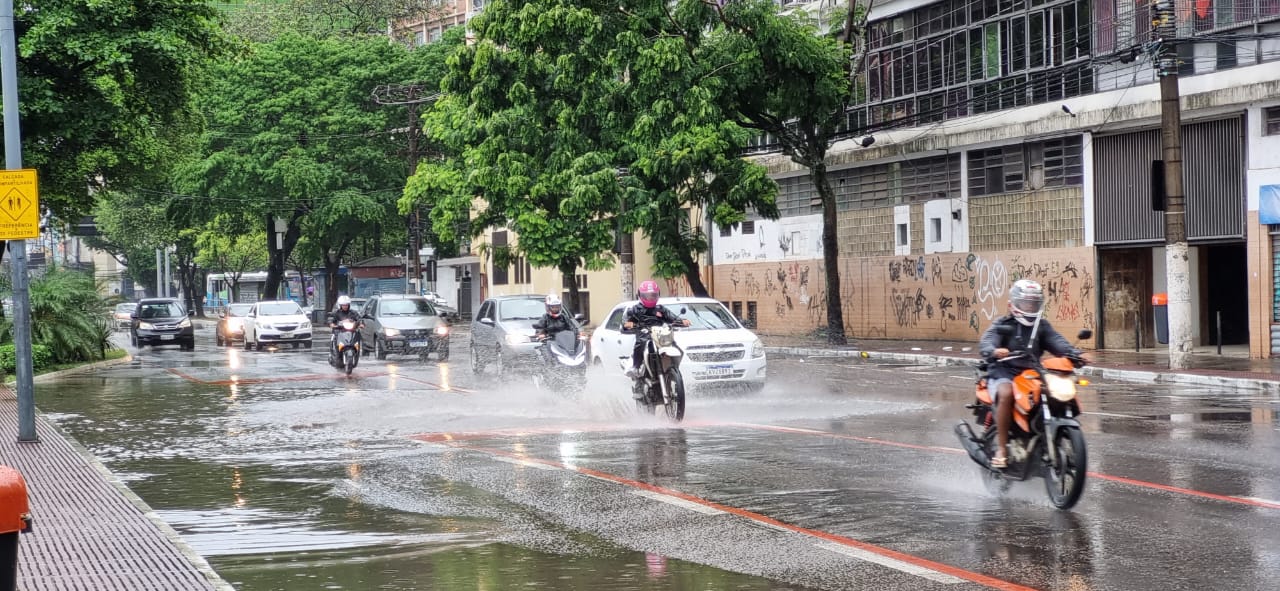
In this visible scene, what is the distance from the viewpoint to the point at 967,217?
34.8 metres

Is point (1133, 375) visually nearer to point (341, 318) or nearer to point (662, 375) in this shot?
point (662, 375)

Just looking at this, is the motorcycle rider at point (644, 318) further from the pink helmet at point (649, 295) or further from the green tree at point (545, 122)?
the green tree at point (545, 122)

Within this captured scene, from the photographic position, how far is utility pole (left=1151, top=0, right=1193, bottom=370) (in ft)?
76.0

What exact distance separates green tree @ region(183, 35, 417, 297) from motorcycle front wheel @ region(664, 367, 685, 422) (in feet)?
141

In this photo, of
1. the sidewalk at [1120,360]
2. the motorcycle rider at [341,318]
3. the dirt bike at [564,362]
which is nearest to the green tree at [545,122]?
the sidewalk at [1120,360]

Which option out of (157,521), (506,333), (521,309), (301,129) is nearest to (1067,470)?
(157,521)

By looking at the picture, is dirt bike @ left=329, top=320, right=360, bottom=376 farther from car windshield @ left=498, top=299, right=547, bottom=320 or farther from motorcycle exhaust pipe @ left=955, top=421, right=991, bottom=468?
motorcycle exhaust pipe @ left=955, top=421, right=991, bottom=468

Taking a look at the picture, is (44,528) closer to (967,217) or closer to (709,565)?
(709,565)

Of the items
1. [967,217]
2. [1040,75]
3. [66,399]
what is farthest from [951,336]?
[66,399]

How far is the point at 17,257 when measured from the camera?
594 inches

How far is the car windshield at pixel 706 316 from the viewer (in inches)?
805

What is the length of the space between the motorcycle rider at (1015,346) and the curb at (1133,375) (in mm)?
11718

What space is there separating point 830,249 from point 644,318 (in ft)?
57.3

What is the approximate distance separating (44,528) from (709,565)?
452 cm
